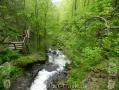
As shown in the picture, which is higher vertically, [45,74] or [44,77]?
[45,74]

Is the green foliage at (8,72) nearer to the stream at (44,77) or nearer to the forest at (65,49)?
the forest at (65,49)

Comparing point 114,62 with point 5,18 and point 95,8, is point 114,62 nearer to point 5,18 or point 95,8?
point 95,8

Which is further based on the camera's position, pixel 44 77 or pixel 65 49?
pixel 65 49

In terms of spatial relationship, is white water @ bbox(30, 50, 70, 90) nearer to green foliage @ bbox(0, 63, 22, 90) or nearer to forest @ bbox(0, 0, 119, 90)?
forest @ bbox(0, 0, 119, 90)

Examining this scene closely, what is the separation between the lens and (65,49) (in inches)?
758

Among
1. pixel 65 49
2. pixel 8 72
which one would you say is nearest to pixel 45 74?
pixel 65 49

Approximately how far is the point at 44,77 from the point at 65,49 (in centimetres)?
340

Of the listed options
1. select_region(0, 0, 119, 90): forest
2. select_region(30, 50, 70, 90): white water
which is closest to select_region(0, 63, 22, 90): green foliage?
select_region(0, 0, 119, 90): forest

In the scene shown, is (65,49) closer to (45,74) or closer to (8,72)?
(45,74)

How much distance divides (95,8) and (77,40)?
2819 millimetres

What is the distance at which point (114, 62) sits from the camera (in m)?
11.9

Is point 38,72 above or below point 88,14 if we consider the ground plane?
below

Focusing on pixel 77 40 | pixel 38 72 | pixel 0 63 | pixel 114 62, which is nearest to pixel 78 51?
pixel 77 40

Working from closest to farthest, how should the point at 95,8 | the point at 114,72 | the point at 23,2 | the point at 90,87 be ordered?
the point at 114,72
the point at 90,87
the point at 95,8
the point at 23,2
